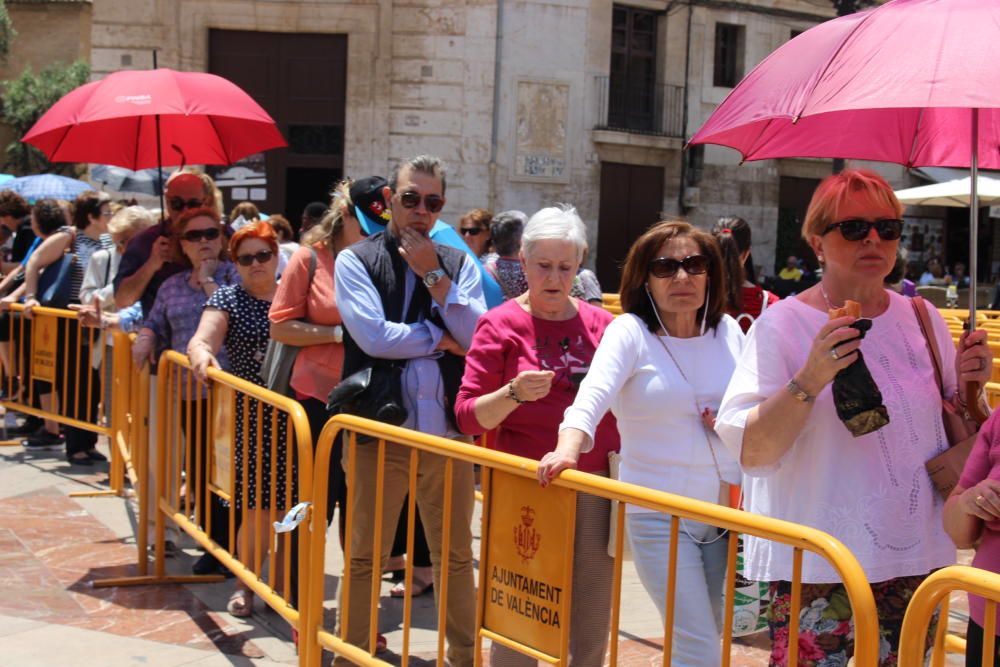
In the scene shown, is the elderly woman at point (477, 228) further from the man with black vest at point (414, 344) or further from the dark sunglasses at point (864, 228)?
the dark sunglasses at point (864, 228)

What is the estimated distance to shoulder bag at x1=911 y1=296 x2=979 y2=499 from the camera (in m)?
3.09

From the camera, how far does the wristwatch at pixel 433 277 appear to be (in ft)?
15.0

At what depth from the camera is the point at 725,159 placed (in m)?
25.0

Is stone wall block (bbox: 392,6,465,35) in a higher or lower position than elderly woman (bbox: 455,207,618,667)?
higher

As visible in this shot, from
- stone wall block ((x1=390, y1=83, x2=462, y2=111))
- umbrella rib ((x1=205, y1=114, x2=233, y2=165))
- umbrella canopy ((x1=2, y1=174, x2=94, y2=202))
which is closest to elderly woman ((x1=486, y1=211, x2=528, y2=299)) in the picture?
umbrella rib ((x1=205, y1=114, x2=233, y2=165))

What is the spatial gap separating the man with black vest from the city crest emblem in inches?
35.8

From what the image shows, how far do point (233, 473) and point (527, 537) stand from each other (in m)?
1.98

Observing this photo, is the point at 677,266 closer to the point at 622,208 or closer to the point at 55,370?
the point at 55,370

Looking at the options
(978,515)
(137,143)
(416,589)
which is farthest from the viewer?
(137,143)

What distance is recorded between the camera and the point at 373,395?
4.48 m

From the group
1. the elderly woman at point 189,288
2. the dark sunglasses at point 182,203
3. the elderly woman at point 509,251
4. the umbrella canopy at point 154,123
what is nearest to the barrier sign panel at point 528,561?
the elderly woman at point 189,288

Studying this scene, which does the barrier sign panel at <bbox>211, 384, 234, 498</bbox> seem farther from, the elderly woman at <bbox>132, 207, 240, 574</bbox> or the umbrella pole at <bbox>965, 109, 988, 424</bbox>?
the umbrella pole at <bbox>965, 109, 988, 424</bbox>

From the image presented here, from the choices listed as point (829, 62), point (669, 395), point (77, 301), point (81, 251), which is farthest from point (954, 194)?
point (829, 62)

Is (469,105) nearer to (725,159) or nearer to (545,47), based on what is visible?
(545,47)
